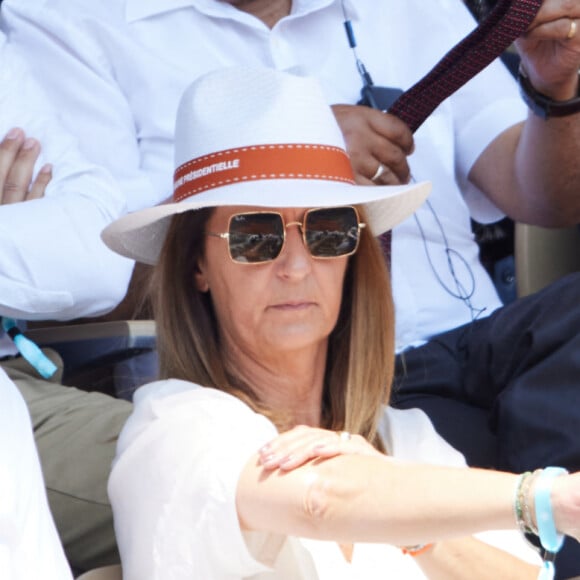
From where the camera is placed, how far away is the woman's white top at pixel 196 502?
1.77 m

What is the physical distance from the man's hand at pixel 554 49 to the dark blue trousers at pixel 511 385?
1.63 ft

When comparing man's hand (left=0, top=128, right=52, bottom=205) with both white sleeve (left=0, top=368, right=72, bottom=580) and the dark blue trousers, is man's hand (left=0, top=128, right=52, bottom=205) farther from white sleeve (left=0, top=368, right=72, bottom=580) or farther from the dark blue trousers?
white sleeve (left=0, top=368, right=72, bottom=580)

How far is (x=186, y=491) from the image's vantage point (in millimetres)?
1786

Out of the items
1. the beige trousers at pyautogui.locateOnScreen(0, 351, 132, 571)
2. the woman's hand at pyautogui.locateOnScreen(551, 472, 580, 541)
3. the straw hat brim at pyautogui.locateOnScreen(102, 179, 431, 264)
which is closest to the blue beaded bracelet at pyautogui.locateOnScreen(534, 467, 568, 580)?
the woman's hand at pyautogui.locateOnScreen(551, 472, 580, 541)

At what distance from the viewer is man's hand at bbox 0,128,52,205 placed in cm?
260

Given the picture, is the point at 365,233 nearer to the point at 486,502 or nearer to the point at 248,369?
the point at 248,369

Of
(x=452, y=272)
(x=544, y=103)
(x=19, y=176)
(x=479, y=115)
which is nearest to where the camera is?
(x=19, y=176)

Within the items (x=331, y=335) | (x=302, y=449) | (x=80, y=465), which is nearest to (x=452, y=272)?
(x=331, y=335)

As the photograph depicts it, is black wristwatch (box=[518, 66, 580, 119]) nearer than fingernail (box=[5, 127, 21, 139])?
No

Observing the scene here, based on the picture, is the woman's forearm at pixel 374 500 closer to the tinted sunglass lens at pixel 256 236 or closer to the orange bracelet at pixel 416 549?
the orange bracelet at pixel 416 549

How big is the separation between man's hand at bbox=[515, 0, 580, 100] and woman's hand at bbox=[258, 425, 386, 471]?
1.12m

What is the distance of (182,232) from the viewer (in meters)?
2.23

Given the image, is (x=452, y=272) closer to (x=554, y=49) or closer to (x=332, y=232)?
(x=554, y=49)

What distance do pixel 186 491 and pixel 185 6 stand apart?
1.60 metres
